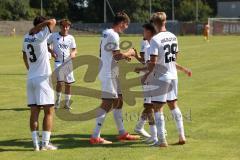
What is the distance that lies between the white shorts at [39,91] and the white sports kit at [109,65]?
1.12 meters

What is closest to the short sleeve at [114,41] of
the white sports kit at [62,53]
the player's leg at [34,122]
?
the player's leg at [34,122]

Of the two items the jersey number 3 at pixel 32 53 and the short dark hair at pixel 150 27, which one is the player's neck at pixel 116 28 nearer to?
the short dark hair at pixel 150 27

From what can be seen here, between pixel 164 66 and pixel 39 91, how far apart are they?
2253 millimetres

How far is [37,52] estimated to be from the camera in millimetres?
9602

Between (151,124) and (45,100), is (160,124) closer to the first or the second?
(151,124)

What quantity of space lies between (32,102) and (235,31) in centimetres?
7528

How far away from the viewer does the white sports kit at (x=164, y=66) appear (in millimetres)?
9578

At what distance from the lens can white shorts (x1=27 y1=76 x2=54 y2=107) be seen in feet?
31.5

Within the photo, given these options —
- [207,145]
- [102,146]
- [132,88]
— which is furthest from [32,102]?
[132,88]

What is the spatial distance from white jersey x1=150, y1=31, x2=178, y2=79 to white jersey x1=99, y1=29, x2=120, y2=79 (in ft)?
2.46

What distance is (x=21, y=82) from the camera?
21266 mm

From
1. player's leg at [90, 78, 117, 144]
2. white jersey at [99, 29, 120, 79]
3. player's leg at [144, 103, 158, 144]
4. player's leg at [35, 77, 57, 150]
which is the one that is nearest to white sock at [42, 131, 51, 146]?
player's leg at [35, 77, 57, 150]

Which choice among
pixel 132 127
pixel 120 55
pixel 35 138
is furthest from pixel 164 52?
pixel 132 127

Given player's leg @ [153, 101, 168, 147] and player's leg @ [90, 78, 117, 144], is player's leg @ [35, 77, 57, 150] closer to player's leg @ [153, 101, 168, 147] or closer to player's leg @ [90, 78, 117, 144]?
player's leg @ [90, 78, 117, 144]
